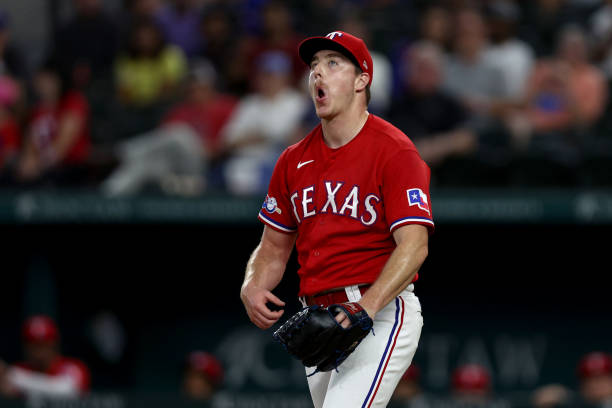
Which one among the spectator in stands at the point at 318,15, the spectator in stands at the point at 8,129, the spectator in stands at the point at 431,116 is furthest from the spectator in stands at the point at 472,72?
the spectator in stands at the point at 8,129

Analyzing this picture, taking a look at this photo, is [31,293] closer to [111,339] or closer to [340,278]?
[111,339]

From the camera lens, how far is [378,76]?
8.38 meters

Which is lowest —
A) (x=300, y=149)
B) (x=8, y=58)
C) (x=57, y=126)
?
(x=57, y=126)

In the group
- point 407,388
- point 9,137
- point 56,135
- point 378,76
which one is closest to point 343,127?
point 407,388

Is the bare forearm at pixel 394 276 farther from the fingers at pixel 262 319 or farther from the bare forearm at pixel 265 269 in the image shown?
the bare forearm at pixel 265 269

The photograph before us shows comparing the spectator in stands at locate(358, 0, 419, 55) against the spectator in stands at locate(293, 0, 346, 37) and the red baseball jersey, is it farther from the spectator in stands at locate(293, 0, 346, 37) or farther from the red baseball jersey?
A: the red baseball jersey

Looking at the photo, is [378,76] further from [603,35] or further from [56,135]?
[56,135]

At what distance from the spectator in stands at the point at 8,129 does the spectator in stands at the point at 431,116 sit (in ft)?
10.5

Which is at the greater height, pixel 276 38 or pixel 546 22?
pixel 546 22

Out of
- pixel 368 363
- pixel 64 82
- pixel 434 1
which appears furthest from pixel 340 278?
pixel 434 1

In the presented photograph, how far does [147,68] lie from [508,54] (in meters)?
3.32

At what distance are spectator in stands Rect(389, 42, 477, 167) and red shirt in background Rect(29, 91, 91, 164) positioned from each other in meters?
2.65

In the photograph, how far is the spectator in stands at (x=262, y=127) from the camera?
8.18 meters

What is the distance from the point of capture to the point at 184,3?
10.4 meters
